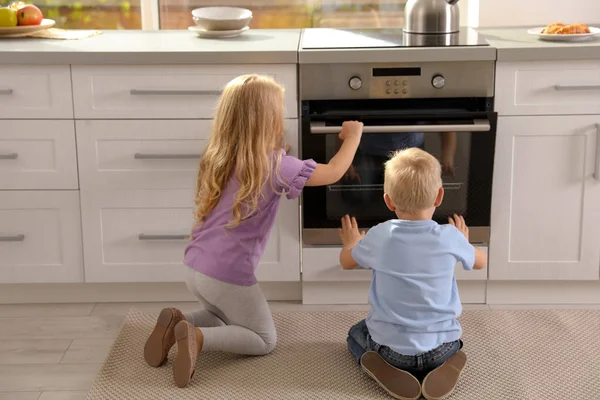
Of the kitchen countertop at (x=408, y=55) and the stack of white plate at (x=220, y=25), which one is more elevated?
the stack of white plate at (x=220, y=25)

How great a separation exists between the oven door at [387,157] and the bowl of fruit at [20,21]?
1037mm

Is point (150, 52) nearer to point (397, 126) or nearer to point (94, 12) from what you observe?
point (397, 126)

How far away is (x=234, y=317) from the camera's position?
270 cm

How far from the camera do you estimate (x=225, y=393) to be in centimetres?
253

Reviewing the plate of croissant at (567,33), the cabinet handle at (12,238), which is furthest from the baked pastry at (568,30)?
the cabinet handle at (12,238)

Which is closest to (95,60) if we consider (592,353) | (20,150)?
(20,150)

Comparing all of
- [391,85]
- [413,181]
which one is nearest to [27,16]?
[391,85]

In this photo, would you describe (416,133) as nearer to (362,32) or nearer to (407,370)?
(362,32)

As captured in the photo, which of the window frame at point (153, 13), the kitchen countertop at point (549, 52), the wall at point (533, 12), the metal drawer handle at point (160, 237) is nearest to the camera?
the kitchen countertop at point (549, 52)

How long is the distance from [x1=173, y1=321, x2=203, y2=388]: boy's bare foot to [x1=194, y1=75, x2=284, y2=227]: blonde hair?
31 cm

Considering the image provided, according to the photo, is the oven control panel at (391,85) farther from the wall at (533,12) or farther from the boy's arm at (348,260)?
the wall at (533,12)

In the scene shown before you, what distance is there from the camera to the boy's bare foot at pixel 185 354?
2.51 m

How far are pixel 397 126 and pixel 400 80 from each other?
0.16 metres

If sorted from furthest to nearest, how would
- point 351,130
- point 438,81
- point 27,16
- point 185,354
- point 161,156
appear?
point 27,16 < point 161,156 < point 438,81 < point 351,130 < point 185,354
